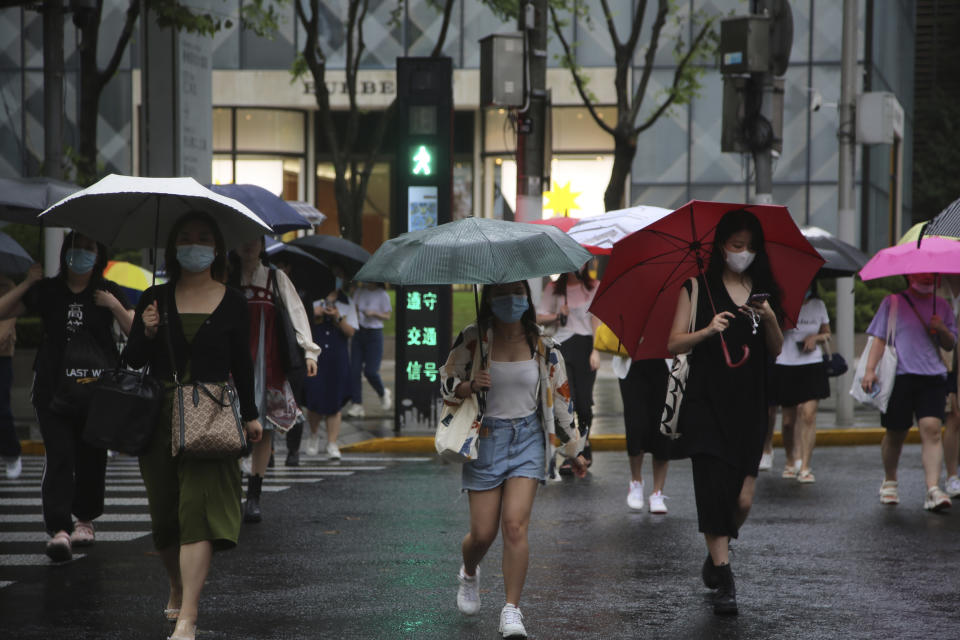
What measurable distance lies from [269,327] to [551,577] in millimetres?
A: 2688

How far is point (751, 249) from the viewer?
261 inches

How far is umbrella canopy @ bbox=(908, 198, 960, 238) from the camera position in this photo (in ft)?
20.1

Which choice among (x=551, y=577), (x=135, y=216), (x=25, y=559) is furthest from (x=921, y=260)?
(x=25, y=559)

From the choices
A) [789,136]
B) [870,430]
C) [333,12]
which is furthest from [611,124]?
[870,430]

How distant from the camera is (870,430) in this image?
14898 millimetres

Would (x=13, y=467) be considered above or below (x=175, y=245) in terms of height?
below

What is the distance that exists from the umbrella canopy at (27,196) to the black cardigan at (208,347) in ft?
8.65

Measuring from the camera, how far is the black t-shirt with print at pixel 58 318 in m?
7.57

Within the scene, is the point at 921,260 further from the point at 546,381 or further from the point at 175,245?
the point at 175,245

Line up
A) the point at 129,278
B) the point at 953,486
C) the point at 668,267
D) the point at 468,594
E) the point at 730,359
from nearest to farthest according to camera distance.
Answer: the point at 468,594
the point at 730,359
the point at 668,267
the point at 953,486
the point at 129,278

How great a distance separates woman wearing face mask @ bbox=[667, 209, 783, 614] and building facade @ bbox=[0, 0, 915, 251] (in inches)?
910

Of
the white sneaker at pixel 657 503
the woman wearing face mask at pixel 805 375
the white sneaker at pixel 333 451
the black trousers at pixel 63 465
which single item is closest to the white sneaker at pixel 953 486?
the woman wearing face mask at pixel 805 375

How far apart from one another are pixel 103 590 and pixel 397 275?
2.60m

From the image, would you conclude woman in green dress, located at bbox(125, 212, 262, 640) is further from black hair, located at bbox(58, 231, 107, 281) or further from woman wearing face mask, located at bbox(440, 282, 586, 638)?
black hair, located at bbox(58, 231, 107, 281)
